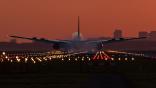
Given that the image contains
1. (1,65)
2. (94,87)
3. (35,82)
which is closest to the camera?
(94,87)

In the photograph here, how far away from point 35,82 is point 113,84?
26.6ft

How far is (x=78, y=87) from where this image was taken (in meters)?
47.7

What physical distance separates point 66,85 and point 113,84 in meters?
4.07

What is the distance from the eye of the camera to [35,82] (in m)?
53.6

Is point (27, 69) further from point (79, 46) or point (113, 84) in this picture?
point (79, 46)

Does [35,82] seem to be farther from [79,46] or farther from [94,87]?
[79,46]

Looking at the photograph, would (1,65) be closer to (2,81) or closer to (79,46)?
(2,81)

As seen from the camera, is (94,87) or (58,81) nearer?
(94,87)

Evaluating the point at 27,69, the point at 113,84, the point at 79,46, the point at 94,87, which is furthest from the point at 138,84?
the point at 79,46

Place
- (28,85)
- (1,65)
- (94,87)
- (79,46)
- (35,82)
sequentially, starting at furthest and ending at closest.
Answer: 1. (79,46)
2. (1,65)
3. (35,82)
4. (28,85)
5. (94,87)

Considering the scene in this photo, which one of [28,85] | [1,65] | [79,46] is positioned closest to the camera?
[28,85]

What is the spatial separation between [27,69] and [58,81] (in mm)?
18313

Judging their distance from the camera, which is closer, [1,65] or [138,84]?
→ [138,84]

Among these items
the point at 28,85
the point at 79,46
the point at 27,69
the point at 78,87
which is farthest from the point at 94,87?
the point at 79,46
